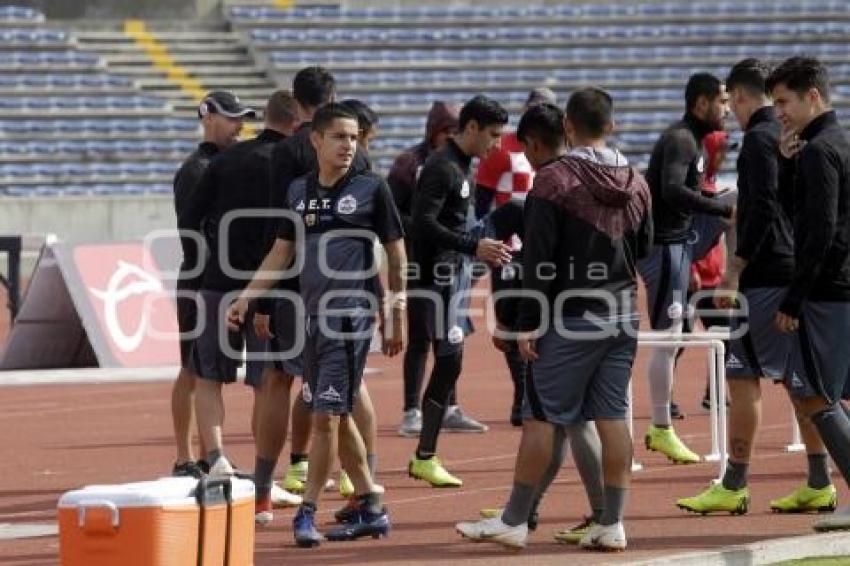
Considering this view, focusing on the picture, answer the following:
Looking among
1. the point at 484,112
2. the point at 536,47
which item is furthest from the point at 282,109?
the point at 536,47

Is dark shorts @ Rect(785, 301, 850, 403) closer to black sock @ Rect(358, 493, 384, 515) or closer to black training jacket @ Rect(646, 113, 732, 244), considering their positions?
black sock @ Rect(358, 493, 384, 515)

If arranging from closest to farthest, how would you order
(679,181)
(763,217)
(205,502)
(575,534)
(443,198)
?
(205,502) → (575,534) → (763,217) → (443,198) → (679,181)

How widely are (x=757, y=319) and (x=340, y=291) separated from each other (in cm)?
193

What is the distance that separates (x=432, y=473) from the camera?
1199 centimetres

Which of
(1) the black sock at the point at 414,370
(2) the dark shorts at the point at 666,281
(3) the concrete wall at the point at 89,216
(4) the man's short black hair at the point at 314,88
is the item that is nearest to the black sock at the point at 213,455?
(4) the man's short black hair at the point at 314,88

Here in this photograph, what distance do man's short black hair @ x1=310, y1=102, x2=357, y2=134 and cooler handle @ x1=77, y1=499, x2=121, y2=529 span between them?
2.83m

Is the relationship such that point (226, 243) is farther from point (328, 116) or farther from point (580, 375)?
point (580, 375)

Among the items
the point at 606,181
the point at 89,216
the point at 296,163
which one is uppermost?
the point at 606,181

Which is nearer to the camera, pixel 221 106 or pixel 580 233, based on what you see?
pixel 580 233

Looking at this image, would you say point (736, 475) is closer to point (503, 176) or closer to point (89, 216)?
point (503, 176)

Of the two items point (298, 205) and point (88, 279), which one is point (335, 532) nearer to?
point (298, 205)

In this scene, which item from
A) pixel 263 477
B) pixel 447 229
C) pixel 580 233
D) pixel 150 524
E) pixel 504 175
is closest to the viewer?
pixel 150 524

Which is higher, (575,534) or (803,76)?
(803,76)

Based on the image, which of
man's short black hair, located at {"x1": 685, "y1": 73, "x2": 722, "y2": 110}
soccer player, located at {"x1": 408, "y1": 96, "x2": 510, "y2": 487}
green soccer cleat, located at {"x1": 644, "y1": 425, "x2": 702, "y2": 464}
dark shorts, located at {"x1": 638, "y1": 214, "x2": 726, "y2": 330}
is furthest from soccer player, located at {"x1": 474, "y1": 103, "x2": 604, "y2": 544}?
man's short black hair, located at {"x1": 685, "y1": 73, "x2": 722, "y2": 110}
